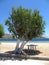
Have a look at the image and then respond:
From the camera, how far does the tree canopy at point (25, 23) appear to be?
55.4 ft

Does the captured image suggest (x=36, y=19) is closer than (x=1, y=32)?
Yes

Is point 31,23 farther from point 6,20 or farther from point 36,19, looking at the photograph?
point 6,20

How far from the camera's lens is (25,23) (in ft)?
55.1

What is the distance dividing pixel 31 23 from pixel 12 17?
199 centimetres

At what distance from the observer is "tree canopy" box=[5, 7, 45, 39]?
16875mm

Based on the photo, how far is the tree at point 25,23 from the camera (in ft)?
55.4

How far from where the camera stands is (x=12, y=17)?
17.3 metres

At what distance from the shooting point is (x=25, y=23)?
16797 millimetres

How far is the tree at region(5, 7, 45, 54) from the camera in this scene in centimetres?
1688
